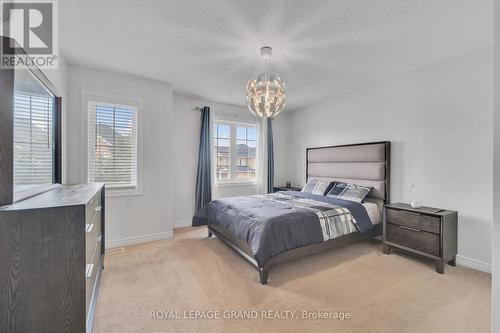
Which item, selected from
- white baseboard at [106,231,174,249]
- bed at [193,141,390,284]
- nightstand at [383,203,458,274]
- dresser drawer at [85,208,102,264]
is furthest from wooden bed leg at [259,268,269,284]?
white baseboard at [106,231,174,249]

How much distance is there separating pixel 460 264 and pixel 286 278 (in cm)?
218

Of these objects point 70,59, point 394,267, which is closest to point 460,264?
point 394,267

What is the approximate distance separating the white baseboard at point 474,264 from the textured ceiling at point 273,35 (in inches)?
95.5

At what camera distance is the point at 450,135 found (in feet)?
9.29

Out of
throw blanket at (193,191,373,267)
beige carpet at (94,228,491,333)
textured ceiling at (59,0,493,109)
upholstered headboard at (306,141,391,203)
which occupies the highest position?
textured ceiling at (59,0,493,109)

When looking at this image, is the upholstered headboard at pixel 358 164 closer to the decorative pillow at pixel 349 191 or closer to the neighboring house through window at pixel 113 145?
the decorative pillow at pixel 349 191

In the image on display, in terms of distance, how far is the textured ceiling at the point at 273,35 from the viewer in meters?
1.88

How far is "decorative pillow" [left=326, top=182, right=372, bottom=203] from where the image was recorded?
3.46 meters

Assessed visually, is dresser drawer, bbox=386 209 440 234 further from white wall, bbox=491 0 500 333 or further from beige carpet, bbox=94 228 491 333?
white wall, bbox=491 0 500 333

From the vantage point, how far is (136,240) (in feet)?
11.3

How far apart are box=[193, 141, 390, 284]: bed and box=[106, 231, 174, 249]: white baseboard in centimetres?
58

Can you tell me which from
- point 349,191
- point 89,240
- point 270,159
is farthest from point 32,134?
point 270,159

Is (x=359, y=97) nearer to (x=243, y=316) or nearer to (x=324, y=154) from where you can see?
(x=324, y=154)

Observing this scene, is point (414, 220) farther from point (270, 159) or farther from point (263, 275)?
point (270, 159)
